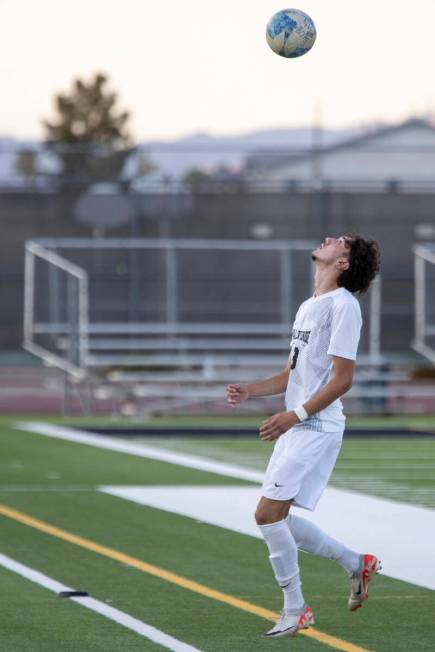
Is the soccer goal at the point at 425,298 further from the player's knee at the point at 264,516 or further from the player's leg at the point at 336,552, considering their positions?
the player's knee at the point at 264,516

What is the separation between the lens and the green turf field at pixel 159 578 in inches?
288

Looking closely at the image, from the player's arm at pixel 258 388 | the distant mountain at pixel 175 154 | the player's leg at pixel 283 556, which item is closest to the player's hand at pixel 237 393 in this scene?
the player's arm at pixel 258 388

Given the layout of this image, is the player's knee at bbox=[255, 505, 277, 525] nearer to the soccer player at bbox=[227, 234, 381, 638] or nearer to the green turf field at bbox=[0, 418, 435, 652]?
the soccer player at bbox=[227, 234, 381, 638]

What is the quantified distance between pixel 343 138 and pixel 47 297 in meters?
21.1

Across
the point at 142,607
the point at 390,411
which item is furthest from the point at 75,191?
the point at 142,607

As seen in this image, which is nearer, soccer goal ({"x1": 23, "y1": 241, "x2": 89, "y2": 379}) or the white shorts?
the white shorts

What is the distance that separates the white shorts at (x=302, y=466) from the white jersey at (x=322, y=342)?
3.1 inches

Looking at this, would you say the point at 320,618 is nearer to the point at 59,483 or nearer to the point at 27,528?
the point at 27,528

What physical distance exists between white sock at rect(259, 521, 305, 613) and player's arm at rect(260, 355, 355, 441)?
0.43 m

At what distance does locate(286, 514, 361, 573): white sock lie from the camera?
7441 mm

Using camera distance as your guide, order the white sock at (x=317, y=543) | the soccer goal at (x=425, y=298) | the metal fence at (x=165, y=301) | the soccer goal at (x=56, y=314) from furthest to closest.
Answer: the soccer goal at (x=425, y=298), the metal fence at (x=165, y=301), the soccer goal at (x=56, y=314), the white sock at (x=317, y=543)

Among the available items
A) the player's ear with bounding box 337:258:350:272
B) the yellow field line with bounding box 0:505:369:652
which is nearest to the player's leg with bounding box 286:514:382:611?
the yellow field line with bounding box 0:505:369:652

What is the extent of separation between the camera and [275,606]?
817 cm

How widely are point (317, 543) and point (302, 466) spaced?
0.45 meters
